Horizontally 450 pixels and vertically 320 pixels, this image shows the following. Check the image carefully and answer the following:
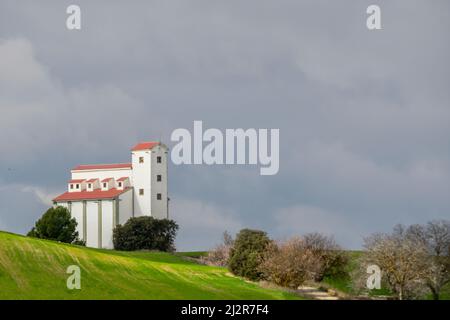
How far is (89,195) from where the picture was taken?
342ft

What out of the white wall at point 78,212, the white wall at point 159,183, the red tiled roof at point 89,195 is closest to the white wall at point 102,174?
the red tiled roof at point 89,195

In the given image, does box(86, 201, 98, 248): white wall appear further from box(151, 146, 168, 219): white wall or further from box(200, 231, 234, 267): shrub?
box(200, 231, 234, 267): shrub

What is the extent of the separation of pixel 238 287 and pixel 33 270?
40.9 ft

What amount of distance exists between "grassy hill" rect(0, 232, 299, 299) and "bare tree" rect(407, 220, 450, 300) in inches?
909

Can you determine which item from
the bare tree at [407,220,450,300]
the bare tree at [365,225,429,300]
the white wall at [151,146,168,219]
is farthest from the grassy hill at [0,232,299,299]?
the white wall at [151,146,168,219]

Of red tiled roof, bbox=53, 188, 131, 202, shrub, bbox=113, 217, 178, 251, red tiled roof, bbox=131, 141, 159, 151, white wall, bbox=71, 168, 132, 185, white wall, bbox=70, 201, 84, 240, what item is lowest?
shrub, bbox=113, 217, 178, 251

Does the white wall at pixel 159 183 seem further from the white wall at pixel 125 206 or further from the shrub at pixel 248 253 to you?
the shrub at pixel 248 253

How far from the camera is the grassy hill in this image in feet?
131

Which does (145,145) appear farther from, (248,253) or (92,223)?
(248,253)

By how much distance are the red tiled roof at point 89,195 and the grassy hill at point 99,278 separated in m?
48.8

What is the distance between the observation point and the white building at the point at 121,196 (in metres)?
101
